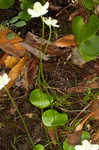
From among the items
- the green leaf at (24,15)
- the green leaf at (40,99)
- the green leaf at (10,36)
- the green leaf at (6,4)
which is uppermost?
Answer: the green leaf at (6,4)

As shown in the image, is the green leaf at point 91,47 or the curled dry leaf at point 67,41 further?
the curled dry leaf at point 67,41

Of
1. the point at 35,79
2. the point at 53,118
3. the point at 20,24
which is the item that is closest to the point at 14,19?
the point at 20,24

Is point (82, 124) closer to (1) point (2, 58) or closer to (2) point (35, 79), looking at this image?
(2) point (35, 79)

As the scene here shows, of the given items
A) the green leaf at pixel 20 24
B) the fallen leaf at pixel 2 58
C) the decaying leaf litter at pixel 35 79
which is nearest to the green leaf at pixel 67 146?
the decaying leaf litter at pixel 35 79

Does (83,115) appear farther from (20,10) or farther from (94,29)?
(20,10)

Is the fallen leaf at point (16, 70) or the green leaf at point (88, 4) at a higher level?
the green leaf at point (88, 4)

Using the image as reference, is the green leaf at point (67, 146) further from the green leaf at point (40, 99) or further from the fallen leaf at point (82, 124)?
the green leaf at point (40, 99)
